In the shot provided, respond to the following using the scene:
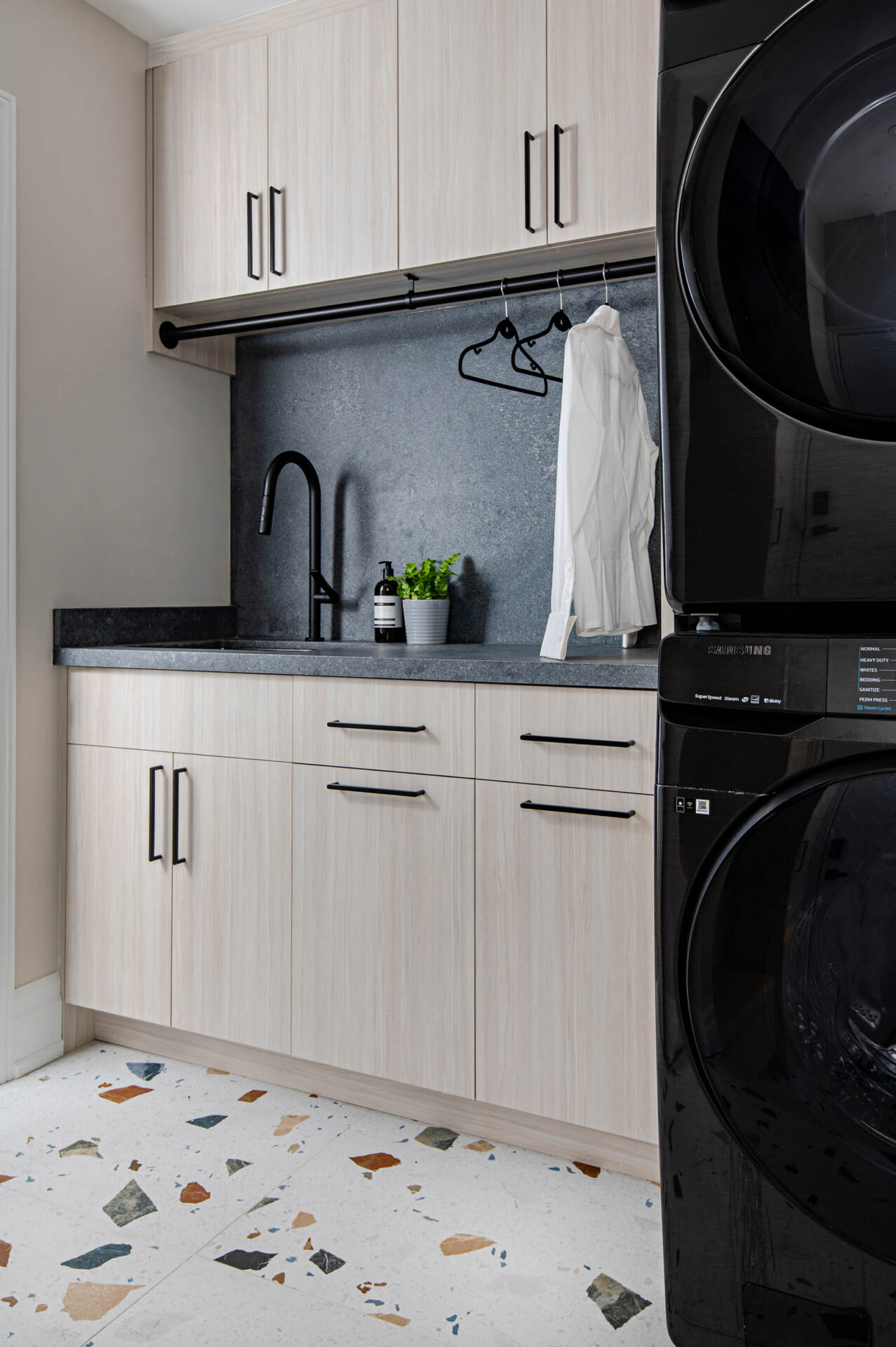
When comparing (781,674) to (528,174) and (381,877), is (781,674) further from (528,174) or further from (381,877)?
(528,174)

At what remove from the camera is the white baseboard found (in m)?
2.16

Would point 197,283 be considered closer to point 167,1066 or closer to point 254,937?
point 254,937

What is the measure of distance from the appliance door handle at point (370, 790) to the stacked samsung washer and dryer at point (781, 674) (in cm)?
84

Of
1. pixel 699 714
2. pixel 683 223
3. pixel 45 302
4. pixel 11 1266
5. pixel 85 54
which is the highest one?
pixel 85 54

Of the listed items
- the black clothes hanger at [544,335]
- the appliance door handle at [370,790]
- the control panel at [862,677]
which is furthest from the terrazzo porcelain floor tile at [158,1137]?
the black clothes hanger at [544,335]

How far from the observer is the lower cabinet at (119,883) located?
212 centimetres

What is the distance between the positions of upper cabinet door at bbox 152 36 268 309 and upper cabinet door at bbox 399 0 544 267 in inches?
16.1

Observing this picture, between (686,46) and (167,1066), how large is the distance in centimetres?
218

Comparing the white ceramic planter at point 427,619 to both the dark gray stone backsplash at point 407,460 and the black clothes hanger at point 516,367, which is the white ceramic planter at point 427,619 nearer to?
the dark gray stone backsplash at point 407,460

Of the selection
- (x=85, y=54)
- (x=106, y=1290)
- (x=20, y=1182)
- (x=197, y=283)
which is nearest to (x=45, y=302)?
(x=197, y=283)

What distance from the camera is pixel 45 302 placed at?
221 cm

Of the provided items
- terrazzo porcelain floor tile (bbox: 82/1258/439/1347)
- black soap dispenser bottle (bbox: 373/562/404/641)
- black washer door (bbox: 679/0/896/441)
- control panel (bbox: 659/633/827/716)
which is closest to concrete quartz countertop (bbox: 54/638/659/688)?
black soap dispenser bottle (bbox: 373/562/404/641)

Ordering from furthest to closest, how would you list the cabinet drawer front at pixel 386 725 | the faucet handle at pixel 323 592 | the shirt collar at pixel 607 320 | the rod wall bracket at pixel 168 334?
the faucet handle at pixel 323 592 < the rod wall bracket at pixel 168 334 < the shirt collar at pixel 607 320 < the cabinet drawer front at pixel 386 725

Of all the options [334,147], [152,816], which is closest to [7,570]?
[152,816]
